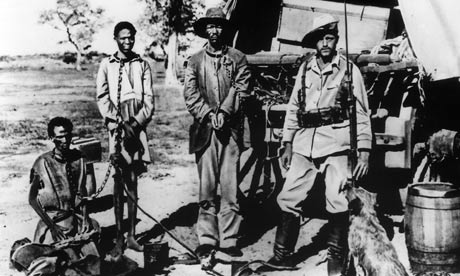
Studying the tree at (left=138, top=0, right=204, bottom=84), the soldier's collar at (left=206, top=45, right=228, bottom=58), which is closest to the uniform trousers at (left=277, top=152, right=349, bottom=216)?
the soldier's collar at (left=206, top=45, right=228, bottom=58)

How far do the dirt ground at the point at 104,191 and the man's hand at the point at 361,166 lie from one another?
38.2 inches

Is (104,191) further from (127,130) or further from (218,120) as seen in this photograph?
(218,120)

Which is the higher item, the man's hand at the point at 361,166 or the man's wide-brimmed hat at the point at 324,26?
the man's wide-brimmed hat at the point at 324,26

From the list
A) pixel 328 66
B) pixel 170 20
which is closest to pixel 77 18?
pixel 170 20

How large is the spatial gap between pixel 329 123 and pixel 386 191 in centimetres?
184

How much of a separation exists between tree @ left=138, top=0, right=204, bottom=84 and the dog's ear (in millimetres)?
3116

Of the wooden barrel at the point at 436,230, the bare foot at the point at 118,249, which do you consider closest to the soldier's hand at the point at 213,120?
the bare foot at the point at 118,249

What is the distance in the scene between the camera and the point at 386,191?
6074mm

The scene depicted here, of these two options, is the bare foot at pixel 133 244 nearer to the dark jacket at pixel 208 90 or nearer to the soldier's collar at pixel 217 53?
the dark jacket at pixel 208 90

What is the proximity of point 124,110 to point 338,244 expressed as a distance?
2326 mm

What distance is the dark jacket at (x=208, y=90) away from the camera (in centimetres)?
Result: 498

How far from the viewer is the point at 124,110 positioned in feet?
15.9

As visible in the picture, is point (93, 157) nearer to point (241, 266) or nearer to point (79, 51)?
point (79, 51)


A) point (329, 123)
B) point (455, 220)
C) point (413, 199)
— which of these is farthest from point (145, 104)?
point (455, 220)
